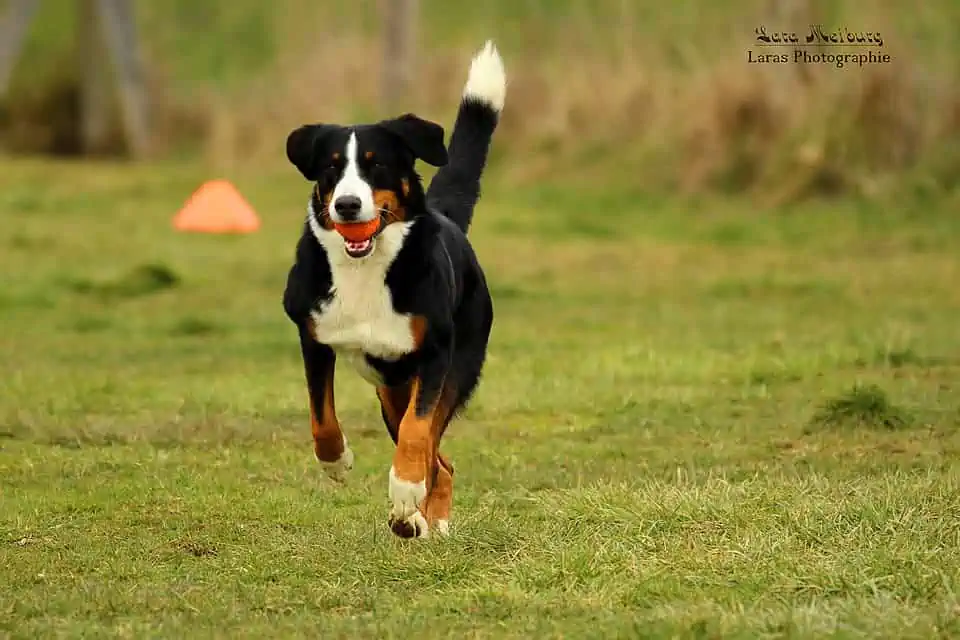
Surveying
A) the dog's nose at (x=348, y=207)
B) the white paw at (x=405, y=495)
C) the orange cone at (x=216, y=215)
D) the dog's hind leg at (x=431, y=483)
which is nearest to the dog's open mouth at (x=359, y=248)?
the dog's nose at (x=348, y=207)

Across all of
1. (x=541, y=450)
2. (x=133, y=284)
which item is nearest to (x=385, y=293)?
(x=541, y=450)

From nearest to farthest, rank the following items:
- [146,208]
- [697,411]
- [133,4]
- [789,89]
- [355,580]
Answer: [355,580], [697,411], [789,89], [146,208], [133,4]

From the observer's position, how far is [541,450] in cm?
780

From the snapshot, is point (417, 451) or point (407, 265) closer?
point (417, 451)

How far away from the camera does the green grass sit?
5.07 meters

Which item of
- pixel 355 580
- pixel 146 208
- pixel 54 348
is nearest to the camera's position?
pixel 355 580

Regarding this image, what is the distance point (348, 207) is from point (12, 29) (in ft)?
60.3

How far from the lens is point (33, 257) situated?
1464 cm

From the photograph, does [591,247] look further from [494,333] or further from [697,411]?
[697,411]

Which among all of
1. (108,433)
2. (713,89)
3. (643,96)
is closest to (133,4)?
(643,96)

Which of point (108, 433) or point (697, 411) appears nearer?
point (108, 433)

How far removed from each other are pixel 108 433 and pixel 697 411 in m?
2.81

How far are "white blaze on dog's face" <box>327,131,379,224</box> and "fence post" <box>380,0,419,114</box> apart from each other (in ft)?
50.1

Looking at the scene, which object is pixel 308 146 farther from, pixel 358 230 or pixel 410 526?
pixel 410 526
